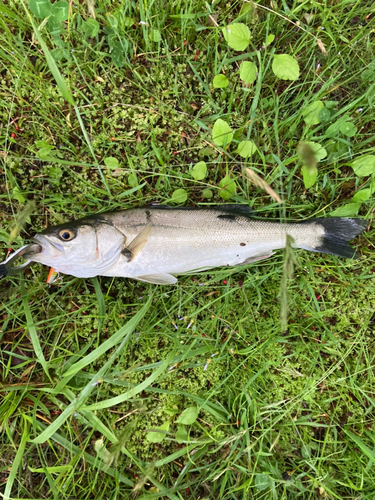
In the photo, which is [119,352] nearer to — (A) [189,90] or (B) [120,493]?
(B) [120,493]

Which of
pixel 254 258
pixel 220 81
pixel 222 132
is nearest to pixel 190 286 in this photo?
pixel 254 258

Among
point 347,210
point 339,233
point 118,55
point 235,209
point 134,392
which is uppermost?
point 118,55

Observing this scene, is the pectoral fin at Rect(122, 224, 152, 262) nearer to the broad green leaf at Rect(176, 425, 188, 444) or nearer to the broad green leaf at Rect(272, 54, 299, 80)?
the broad green leaf at Rect(176, 425, 188, 444)

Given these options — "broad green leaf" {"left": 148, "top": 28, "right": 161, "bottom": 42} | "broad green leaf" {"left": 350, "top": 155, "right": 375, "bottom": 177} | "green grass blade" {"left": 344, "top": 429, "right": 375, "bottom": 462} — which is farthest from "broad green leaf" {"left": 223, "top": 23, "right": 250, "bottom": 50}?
"green grass blade" {"left": 344, "top": 429, "right": 375, "bottom": 462}

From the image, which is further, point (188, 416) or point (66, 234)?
point (188, 416)

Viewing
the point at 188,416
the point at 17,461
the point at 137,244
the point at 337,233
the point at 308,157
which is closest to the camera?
the point at 308,157

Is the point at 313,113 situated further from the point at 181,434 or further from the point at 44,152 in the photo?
the point at 181,434
